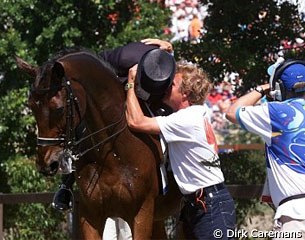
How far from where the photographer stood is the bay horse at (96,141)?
5.74 meters

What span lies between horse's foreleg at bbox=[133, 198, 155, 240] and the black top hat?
2.60 ft

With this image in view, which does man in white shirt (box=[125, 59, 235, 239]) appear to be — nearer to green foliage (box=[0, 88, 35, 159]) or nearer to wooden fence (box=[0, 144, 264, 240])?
wooden fence (box=[0, 144, 264, 240])

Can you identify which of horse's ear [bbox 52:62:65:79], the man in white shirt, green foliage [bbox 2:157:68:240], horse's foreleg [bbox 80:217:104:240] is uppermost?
horse's ear [bbox 52:62:65:79]

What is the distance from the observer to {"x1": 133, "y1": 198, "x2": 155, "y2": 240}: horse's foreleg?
5.82m

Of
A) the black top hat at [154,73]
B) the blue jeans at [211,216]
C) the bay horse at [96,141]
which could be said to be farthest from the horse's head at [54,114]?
the blue jeans at [211,216]

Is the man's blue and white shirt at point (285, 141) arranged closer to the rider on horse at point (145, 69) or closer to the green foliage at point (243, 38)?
the rider on horse at point (145, 69)

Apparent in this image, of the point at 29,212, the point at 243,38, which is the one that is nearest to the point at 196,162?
the point at 243,38

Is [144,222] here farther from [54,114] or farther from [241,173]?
[241,173]

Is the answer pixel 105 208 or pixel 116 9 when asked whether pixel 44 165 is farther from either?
pixel 116 9

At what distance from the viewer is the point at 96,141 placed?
236 inches

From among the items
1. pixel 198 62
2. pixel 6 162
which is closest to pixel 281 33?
pixel 198 62

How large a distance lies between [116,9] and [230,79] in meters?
2.11

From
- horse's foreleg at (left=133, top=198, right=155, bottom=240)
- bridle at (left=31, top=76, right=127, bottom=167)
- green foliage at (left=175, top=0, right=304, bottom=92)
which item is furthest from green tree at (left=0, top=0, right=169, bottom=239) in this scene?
horse's foreleg at (left=133, top=198, right=155, bottom=240)

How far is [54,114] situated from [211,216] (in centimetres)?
131
